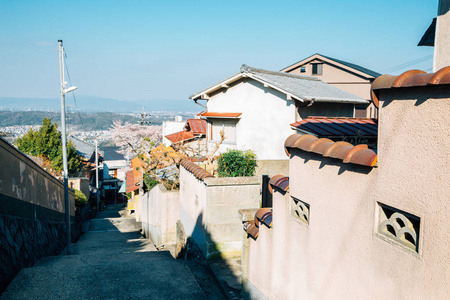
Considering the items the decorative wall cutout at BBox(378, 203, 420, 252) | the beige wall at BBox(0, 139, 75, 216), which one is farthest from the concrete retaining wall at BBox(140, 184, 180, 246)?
the decorative wall cutout at BBox(378, 203, 420, 252)

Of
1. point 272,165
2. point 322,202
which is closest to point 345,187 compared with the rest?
point 322,202

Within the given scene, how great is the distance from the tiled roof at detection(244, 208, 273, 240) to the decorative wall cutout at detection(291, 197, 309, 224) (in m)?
0.76

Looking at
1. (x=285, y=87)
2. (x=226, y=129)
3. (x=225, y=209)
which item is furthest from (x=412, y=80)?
(x=226, y=129)

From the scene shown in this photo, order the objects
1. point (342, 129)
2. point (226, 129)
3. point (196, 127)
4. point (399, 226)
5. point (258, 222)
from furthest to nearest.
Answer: point (196, 127)
point (226, 129)
point (342, 129)
point (258, 222)
point (399, 226)

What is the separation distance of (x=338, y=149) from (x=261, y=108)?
10487 millimetres

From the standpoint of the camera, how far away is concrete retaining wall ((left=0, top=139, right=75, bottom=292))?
7.66 metres

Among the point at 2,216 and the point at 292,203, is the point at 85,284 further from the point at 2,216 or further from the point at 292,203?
the point at 292,203

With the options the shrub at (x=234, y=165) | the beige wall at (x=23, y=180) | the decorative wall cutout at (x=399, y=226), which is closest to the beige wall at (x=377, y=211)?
the decorative wall cutout at (x=399, y=226)

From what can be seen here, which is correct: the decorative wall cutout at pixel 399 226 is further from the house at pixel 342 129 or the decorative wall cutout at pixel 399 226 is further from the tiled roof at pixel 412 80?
the house at pixel 342 129

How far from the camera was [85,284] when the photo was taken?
762 cm

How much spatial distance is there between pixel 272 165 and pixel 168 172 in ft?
17.4

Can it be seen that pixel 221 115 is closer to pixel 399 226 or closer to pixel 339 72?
pixel 399 226

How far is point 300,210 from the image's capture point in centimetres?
485

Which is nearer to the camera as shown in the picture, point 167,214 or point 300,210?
point 300,210
